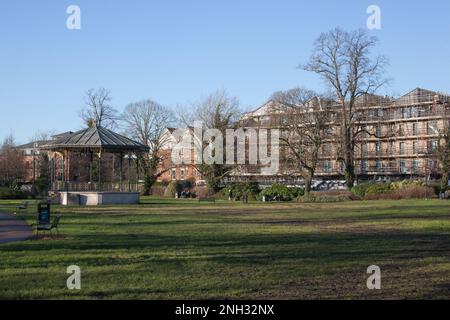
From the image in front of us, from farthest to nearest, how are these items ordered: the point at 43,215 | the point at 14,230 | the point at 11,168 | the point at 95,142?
1. the point at 11,168
2. the point at 95,142
3. the point at 14,230
4. the point at 43,215

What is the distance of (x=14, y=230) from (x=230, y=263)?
10.5m

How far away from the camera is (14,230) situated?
20.3m

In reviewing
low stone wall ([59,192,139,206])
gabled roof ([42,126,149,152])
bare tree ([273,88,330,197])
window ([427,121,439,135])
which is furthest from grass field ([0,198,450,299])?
window ([427,121,439,135])

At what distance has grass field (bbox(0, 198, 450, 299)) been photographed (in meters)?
9.64

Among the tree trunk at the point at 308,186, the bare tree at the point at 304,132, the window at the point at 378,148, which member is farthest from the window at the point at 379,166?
the tree trunk at the point at 308,186

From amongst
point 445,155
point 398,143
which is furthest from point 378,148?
point 445,155

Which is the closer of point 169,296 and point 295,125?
point 169,296

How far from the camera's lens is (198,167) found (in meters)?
66.5

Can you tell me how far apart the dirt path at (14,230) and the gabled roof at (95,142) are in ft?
59.7

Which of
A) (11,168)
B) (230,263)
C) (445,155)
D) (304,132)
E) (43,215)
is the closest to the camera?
(230,263)

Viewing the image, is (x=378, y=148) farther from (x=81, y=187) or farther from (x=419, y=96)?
(x=81, y=187)
